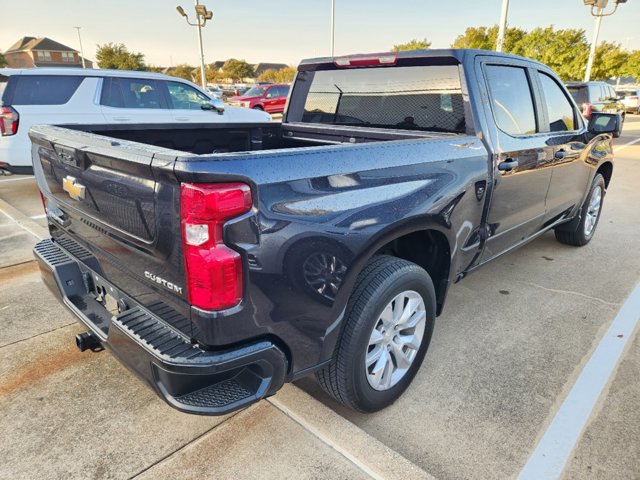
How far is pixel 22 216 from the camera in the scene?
223 inches

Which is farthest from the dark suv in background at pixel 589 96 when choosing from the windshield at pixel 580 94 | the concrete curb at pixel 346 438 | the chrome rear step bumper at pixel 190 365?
the chrome rear step bumper at pixel 190 365

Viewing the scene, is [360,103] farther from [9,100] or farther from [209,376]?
[9,100]

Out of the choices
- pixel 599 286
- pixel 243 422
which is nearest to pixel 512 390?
pixel 243 422

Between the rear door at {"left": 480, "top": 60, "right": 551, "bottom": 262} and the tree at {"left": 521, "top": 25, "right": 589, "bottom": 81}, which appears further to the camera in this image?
the tree at {"left": 521, "top": 25, "right": 589, "bottom": 81}

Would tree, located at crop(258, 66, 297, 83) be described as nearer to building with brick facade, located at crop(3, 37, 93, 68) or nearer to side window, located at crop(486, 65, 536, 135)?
building with brick facade, located at crop(3, 37, 93, 68)

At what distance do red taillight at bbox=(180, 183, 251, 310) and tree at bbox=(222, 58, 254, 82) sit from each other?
6974cm

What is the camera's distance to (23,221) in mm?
5488

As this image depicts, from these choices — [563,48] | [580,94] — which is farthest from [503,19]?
[563,48]

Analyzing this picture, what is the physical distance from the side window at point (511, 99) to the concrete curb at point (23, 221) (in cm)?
472

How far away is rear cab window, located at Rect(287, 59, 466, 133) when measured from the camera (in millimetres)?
2855

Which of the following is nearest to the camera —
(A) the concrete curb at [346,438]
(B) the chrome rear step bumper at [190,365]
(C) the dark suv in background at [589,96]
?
(B) the chrome rear step bumper at [190,365]

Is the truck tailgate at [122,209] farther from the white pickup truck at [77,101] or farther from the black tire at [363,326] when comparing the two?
the white pickup truck at [77,101]

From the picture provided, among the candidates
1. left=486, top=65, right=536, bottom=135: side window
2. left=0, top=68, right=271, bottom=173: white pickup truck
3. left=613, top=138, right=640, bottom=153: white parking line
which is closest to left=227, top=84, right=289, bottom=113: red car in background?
left=0, top=68, right=271, bottom=173: white pickup truck

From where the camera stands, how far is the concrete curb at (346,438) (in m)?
1.93
